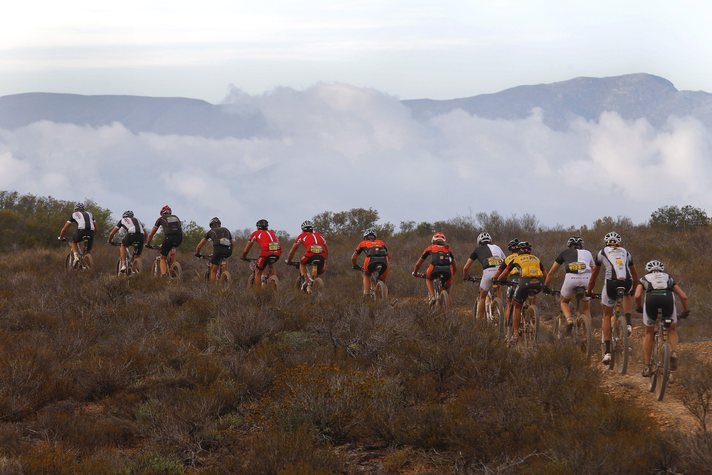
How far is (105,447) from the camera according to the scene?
30.9 feet

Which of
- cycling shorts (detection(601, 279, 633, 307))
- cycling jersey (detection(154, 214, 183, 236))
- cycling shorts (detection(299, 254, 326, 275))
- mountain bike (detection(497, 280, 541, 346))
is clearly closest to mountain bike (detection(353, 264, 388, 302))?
cycling shorts (detection(299, 254, 326, 275))

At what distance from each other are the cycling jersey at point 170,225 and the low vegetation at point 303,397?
3984 millimetres

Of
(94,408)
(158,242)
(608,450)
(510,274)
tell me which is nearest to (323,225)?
(158,242)

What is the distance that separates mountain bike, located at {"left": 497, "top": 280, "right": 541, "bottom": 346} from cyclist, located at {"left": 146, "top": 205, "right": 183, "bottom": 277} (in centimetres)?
873

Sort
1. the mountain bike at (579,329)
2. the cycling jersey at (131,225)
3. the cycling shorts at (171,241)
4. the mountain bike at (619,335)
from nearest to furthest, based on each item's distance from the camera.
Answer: the mountain bike at (619,335)
the mountain bike at (579,329)
the cycling shorts at (171,241)
the cycling jersey at (131,225)

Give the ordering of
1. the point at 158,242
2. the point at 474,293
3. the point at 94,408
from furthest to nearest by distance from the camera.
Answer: the point at 158,242 → the point at 474,293 → the point at 94,408

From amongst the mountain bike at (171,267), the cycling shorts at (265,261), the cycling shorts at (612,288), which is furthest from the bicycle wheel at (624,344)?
the mountain bike at (171,267)

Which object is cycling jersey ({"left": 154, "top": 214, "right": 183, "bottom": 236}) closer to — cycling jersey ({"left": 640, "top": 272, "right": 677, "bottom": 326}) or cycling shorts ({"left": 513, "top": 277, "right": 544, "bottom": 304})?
cycling shorts ({"left": 513, "top": 277, "right": 544, "bottom": 304})

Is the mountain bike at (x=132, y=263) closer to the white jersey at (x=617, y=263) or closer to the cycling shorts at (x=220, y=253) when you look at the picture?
the cycling shorts at (x=220, y=253)

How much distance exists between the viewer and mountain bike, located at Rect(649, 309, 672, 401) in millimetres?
10781

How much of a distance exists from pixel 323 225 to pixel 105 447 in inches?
1223

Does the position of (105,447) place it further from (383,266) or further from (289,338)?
(383,266)

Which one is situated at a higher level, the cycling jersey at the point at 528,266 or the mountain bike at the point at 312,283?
the cycling jersey at the point at 528,266

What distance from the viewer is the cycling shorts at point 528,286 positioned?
45.6ft
